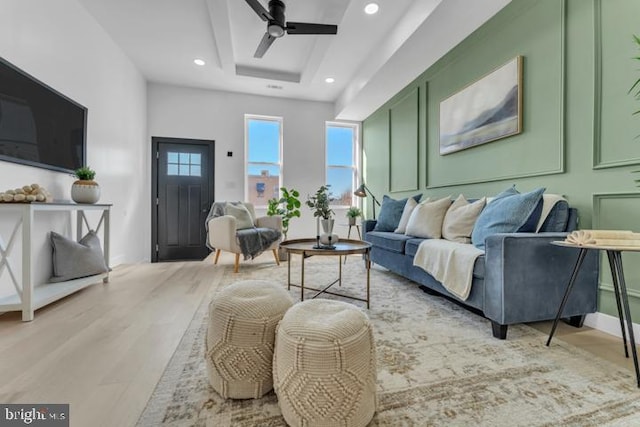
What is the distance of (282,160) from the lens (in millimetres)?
5316

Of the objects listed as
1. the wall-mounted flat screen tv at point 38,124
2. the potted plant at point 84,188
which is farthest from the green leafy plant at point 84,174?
the wall-mounted flat screen tv at point 38,124

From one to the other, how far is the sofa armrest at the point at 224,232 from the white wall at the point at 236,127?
4.45ft

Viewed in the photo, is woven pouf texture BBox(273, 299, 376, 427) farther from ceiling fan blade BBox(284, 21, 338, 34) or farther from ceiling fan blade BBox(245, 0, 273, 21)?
ceiling fan blade BBox(284, 21, 338, 34)

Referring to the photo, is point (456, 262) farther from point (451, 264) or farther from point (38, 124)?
point (38, 124)

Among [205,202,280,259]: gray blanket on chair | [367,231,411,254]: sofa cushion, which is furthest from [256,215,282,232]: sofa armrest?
[367,231,411,254]: sofa cushion

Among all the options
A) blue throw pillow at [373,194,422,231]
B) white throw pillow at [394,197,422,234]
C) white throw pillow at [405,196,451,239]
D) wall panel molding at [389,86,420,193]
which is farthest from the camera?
wall panel molding at [389,86,420,193]

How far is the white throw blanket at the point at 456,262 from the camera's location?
188cm

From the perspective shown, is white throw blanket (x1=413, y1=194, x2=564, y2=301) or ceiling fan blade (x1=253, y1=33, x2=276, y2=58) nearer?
white throw blanket (x1=413, y1=194, x2=564, y2=301)

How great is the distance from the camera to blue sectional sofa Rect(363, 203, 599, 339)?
1.65 meters

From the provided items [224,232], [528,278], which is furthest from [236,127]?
[528,278]

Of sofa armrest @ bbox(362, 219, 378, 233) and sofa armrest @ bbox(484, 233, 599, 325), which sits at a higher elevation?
sofa armrest @ bbox(362, 219, 378, 233)

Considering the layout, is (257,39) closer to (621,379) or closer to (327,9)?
(327,9)

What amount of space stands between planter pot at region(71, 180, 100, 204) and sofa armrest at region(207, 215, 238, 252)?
1.31 metres

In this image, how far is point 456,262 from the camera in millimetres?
1981
